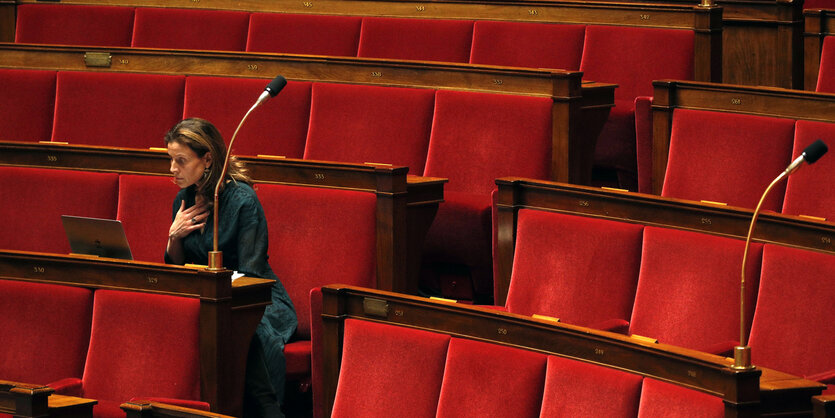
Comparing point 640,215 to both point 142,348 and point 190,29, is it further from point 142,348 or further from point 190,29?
point 190,29

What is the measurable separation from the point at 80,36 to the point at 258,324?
0.51 metres

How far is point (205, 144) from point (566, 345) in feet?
0.95

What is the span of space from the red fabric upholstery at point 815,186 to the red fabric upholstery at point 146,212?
0.39 meters

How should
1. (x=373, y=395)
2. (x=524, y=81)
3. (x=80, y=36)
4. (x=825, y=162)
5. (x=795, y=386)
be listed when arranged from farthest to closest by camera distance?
(x=80, y=36) → (x=524, y=81) → (x=825, y=162) → (x=373, y=395) → (x=795, y=386)

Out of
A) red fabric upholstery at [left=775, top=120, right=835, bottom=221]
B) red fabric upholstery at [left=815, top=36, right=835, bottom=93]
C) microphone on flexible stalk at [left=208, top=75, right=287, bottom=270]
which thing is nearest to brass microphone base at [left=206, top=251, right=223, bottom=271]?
microphone on flexible stalk at [left=208, top=75, right=287, bottom=270]

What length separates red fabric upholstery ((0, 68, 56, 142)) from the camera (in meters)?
0.98

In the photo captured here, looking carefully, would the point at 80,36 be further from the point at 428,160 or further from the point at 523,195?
the point at 523,195

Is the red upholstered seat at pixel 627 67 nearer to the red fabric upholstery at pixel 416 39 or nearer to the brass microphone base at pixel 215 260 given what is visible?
the red fabric upholstery at pixel 416 39

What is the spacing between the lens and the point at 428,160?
2.87 ft

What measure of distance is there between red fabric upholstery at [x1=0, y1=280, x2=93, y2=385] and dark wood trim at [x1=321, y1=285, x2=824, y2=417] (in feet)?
0.48

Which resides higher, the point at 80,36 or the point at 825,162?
the point at 80,36

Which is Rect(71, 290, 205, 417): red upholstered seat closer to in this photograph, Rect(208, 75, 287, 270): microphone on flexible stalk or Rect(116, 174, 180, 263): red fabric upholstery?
Rect(208, 75, 287, 270): microphone on flexible stalk

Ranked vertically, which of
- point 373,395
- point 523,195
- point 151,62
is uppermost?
point 151,62

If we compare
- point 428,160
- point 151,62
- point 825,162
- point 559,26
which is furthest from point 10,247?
point 825,162
